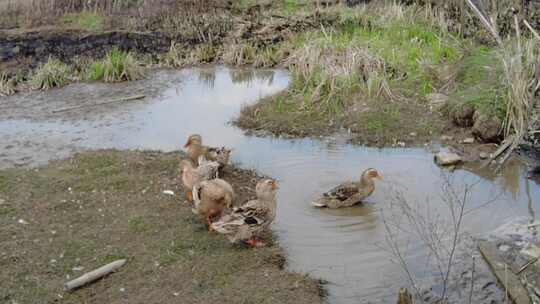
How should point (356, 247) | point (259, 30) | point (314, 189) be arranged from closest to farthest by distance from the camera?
1. point (356, 247)
2. point (314, 189)
3. point (259, 30)

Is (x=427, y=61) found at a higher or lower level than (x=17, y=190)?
higher

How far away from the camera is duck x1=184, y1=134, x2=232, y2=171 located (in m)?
9.12

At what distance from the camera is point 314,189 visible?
888 cm

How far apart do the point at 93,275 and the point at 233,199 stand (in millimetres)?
2051

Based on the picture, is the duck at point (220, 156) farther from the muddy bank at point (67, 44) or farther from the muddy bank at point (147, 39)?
the muddy bank at point (67, 44)

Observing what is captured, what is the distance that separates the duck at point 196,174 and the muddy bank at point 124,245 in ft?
0.61

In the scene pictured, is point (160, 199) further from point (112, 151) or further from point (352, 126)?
point (352, 126)

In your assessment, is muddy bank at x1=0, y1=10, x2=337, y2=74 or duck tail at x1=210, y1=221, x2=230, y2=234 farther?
muddy bank at x1=0, y1=10, x2=337, y2=74

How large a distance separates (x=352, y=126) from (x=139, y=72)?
681 cm

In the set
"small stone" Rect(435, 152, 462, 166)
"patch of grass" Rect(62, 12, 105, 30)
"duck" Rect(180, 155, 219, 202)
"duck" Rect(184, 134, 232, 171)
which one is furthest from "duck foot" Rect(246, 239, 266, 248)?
"patch of grass" Rect(62, 12, 105, 30)

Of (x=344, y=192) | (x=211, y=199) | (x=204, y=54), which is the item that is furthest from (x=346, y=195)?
(x=204, y=54)

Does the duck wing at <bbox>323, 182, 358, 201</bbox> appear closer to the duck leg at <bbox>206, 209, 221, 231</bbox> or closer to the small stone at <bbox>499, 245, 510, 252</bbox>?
the duck leg at <bbox>206, 209, 221, 231</bbox>

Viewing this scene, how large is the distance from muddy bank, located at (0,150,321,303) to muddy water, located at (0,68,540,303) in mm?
581

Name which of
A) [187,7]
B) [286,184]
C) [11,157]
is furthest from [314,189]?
[187,7]
